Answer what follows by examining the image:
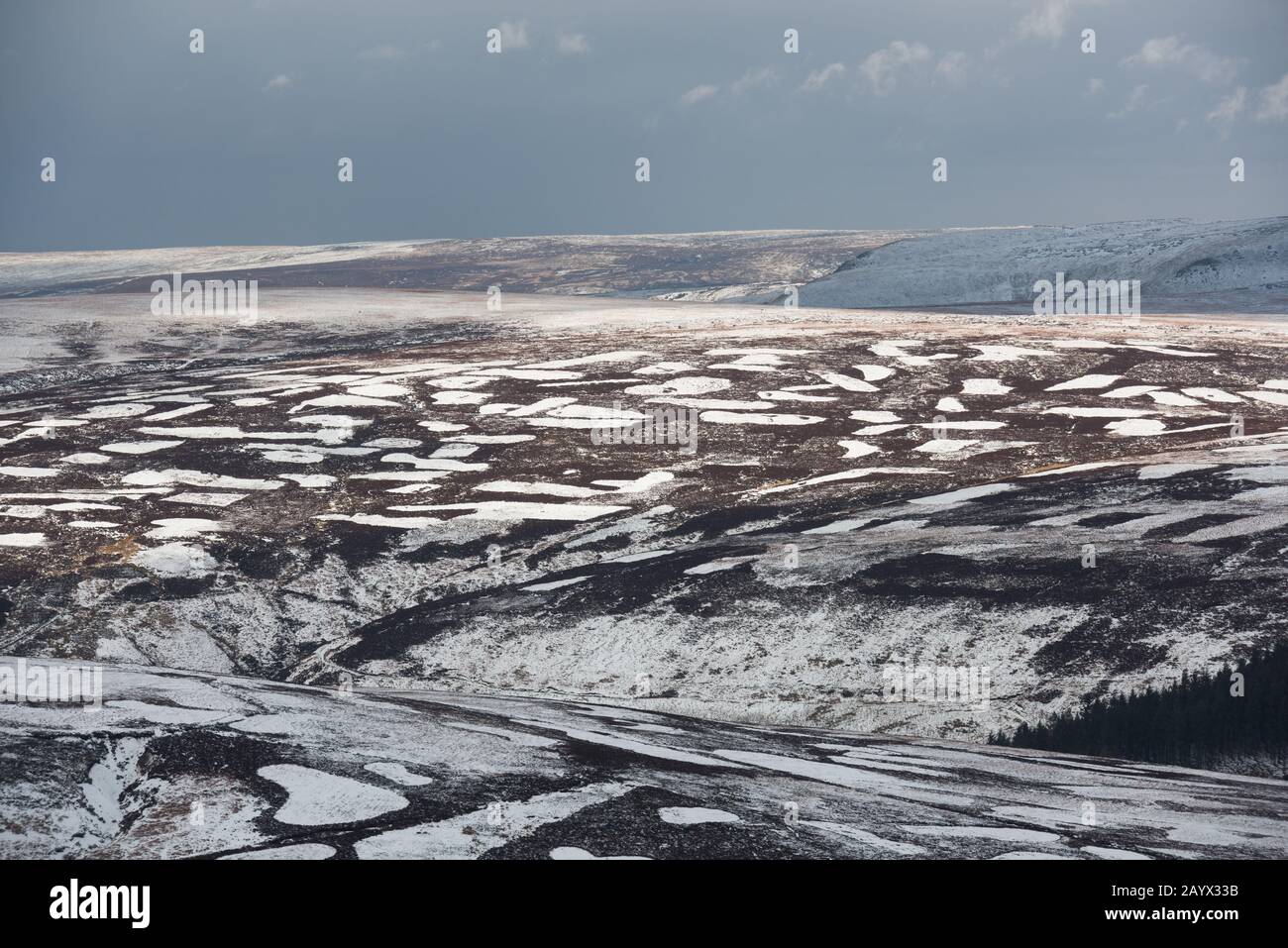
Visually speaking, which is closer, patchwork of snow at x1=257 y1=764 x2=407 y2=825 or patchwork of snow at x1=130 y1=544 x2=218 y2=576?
patchwork of snow at x1=257 y1=764 x2=407 y2=825

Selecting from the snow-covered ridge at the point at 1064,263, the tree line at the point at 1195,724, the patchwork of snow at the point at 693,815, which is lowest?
the tree line at the point at 1195,724

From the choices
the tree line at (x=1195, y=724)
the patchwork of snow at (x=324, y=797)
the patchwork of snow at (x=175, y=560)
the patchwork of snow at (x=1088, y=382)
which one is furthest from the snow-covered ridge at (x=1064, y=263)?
the patchwork of snow at (x=324, y=797)

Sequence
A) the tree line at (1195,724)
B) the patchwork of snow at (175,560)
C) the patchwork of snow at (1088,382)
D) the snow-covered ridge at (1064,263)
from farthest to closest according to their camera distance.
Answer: the snow-covered ridge at (1064,263) → the patchwork of snow at (1088,382) → the patchwork of snow at (175,560) → the tree line at (1195,724)

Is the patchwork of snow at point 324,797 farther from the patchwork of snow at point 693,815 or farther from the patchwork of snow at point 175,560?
the patchwork of snow at point 175,560

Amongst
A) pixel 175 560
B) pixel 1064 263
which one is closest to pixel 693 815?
pixel 175 560

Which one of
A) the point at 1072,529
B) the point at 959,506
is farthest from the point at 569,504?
the point at 1072,529

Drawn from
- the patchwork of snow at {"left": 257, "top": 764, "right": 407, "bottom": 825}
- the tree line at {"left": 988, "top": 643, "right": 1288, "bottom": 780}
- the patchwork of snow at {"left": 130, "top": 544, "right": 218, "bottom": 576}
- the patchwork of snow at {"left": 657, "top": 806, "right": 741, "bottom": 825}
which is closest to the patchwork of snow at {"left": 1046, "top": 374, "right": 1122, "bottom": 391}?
the tree line at {"left": 988, "top": 643, "right": 1288, "bottom": 780}

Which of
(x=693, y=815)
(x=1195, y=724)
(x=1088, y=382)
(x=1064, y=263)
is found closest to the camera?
(x=693, y=815)

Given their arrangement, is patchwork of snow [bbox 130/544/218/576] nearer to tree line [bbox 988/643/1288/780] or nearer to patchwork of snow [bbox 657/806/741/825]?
tree line [bbox 988/643/1288/780]

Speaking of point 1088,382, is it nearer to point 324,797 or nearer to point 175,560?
point 175,560
